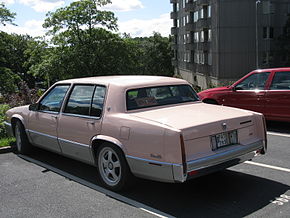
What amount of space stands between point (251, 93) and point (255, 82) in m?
0.32

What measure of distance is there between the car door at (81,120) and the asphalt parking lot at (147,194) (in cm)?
49

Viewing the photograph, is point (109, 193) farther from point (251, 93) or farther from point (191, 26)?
point (191, 26)

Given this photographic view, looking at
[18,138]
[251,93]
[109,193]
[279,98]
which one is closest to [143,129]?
[109,193]

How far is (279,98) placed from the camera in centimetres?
930

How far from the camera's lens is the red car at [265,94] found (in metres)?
9.26

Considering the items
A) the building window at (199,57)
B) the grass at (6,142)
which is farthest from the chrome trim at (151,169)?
the building window at (199,57)

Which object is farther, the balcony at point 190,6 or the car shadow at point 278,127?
the balcony at point 190,6

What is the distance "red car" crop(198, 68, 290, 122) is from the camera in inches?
364

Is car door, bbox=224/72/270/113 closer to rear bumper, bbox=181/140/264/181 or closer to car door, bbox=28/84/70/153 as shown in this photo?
rear bumper, bbox=181/140/264/181

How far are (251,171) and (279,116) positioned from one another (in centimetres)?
385

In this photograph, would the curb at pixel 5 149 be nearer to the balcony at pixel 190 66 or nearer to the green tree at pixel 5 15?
the green tree at pixel 5 15

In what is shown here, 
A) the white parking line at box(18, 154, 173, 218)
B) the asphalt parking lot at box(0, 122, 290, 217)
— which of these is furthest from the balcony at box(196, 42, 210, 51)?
the white parking line at box(18, 154, 173, 218)

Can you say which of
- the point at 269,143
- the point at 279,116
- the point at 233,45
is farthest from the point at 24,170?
the point at 233,45

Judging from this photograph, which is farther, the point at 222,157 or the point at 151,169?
the point at 222,157
